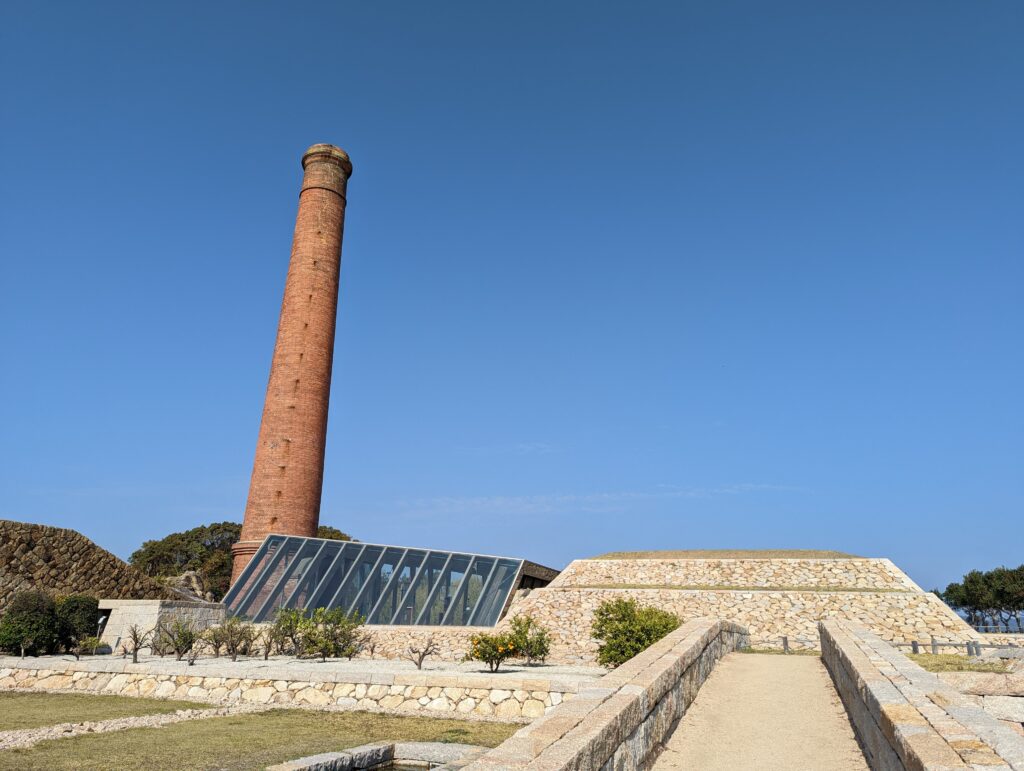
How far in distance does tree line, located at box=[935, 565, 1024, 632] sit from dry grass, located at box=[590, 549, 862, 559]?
2418 cm

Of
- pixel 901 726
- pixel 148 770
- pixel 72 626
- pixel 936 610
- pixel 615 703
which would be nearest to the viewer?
pixel 901 726

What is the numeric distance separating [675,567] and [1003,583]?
110 feet

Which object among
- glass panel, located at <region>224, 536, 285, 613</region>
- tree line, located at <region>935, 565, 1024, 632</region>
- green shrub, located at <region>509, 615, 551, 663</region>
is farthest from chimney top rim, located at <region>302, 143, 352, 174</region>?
tree line, located at <region>935, 565, 1024, 632</region>

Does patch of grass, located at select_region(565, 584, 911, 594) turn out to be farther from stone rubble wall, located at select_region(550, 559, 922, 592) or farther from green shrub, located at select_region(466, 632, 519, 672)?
green shrub, located at select_region(466, 632, 519, 672)

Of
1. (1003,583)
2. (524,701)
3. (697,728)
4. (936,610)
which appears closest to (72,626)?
(524,701)

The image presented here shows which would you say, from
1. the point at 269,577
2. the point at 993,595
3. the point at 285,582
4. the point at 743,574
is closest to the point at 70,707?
the point at 285,582

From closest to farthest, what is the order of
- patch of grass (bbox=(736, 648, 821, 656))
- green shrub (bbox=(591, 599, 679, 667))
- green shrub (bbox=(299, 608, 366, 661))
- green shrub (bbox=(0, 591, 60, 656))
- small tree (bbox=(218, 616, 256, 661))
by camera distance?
green shrub (bbox=(591, 599, 679, 667)) < patch of grass (bbox=(736, 648, 821, 656)) < small tree (bbox=(218, 616, 256, 661)) < green shrub (bbox=(299, 608, 366, 661)) < green shrub (bbox=(0, 591, 60, 656))

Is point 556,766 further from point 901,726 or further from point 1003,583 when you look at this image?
point 1003,583

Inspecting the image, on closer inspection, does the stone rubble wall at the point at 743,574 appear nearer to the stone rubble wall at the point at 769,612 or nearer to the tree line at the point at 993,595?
the stone rubble wall at the point at 769,612

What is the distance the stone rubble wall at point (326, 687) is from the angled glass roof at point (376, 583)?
7.83 m

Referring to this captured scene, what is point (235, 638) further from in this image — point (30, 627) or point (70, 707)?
point (70, 707)

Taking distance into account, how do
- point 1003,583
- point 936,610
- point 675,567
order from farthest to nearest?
point 1003,583 < point 675,567 < point 936,610

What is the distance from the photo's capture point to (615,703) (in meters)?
5.23

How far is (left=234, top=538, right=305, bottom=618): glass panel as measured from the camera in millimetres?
21969
